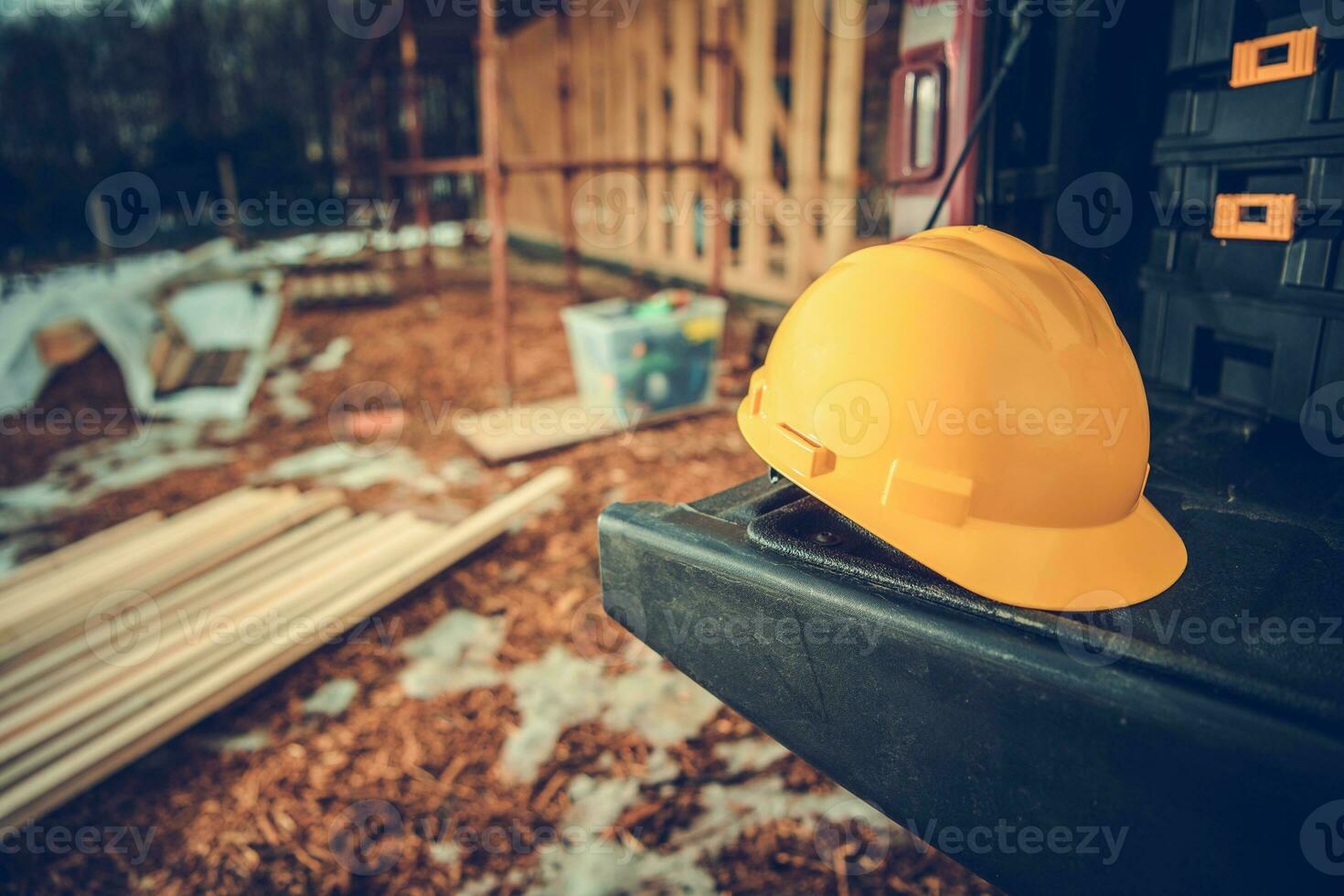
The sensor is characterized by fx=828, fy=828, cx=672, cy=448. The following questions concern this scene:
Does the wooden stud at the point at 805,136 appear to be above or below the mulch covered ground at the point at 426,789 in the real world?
above

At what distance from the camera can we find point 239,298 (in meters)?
6.68

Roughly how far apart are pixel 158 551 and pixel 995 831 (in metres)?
3.16

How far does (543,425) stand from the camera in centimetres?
464

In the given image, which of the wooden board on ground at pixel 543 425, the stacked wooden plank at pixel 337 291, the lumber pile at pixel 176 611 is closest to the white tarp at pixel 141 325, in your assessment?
the stacked wooden plank at pixel 337 291

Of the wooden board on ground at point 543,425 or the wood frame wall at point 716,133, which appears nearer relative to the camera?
the wooden board on ground at point 543,425

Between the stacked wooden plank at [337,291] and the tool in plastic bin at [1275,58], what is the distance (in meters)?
7.02

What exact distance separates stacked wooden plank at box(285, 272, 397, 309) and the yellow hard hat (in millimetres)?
6993

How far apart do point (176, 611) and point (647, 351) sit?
250 centimetres

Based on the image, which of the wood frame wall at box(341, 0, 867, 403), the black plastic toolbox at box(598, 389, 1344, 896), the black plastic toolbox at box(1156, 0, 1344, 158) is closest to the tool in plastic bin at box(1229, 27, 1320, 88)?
the black plastic toolbox at box(1156, 0, 1344, 158)

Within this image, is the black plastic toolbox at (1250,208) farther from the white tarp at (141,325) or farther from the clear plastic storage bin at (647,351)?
the white tarp at (141,325)

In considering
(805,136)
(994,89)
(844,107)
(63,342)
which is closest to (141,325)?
(63,342)

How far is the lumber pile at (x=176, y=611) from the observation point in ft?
7.14

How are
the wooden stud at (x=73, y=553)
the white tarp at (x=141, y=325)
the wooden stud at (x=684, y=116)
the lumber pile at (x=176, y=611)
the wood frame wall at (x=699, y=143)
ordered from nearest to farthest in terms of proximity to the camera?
the lumber pile at (x=176, y=611) → the wooden stud at (x=73, y=553) → the white tarp at (x=141, y=325) → the wood frame wall at (x=699, y=143) → the wooden stud at (x=684, y=116)

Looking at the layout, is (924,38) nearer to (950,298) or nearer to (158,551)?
(950,298)
